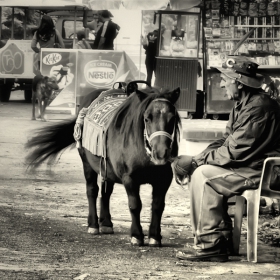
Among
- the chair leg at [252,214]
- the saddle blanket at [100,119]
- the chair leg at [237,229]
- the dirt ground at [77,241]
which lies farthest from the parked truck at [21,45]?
the chair leg at [252,214]

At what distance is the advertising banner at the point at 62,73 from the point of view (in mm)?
15570

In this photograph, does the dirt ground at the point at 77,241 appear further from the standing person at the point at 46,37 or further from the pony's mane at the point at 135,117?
the standing person at the point at 46,37

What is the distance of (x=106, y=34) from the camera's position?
16.1 m

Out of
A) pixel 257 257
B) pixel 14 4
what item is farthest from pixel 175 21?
pixel 257 257

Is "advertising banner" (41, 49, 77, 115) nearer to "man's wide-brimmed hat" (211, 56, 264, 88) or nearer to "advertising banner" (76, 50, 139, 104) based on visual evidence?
"advertising banner" (76, 50, 139, 104)

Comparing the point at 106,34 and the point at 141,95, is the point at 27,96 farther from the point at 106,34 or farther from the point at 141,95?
the point at 141,95

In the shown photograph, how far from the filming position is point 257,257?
584cm

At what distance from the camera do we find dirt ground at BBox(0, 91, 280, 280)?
526cm

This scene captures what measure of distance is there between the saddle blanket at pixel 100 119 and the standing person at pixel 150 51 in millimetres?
8656

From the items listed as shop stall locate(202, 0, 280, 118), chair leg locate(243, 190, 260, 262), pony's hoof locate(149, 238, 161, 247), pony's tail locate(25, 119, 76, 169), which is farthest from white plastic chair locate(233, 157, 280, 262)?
shop stall locate(202, 0, 280, 118)

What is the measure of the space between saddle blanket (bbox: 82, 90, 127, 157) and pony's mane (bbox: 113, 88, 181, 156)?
0.55 ft

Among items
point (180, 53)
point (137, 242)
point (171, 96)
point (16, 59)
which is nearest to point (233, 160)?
point (171, 96)

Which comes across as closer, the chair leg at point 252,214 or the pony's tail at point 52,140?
the chair leg at point 252,214

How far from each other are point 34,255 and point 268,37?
389 inches
